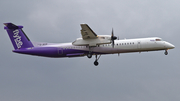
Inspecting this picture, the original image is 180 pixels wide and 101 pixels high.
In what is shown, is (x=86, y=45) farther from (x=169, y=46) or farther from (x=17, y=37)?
(x=169, y=46)

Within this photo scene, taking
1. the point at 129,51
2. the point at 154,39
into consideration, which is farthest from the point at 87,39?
the point at 154,39

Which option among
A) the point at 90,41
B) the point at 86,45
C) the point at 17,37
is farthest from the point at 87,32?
the point at 17,37

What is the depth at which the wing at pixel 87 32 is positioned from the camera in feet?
91.7

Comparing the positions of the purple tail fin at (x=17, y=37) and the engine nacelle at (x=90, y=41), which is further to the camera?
the purple tail fin at (x=17, y=37)

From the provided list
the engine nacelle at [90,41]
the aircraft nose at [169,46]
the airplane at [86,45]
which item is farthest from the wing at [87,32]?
the aircraft nose at [169,46]

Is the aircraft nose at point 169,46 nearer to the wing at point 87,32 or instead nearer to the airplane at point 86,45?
the airplane at point 86,45

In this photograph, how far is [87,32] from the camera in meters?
28.9

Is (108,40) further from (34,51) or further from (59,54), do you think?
(34,51)

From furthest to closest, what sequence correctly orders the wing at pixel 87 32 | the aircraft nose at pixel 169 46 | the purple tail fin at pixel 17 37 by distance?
the purple tail fin at pixel 17 37, the aircraft nose at pixel 169 46, the wing at pixel 87 32

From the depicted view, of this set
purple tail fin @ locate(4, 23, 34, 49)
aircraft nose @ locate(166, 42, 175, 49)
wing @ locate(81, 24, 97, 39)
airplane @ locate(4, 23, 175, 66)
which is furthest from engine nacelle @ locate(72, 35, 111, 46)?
aircraft nose @ locate(166, 42, 175, 49)

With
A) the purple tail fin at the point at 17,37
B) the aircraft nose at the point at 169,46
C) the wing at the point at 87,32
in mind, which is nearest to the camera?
the wing at the point at 87,32

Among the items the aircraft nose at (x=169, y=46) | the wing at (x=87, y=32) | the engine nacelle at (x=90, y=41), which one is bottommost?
the aircraft nose at (x=169, y=46)

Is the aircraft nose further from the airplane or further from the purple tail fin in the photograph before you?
the purple tail fin

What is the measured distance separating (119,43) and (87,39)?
418 cm
